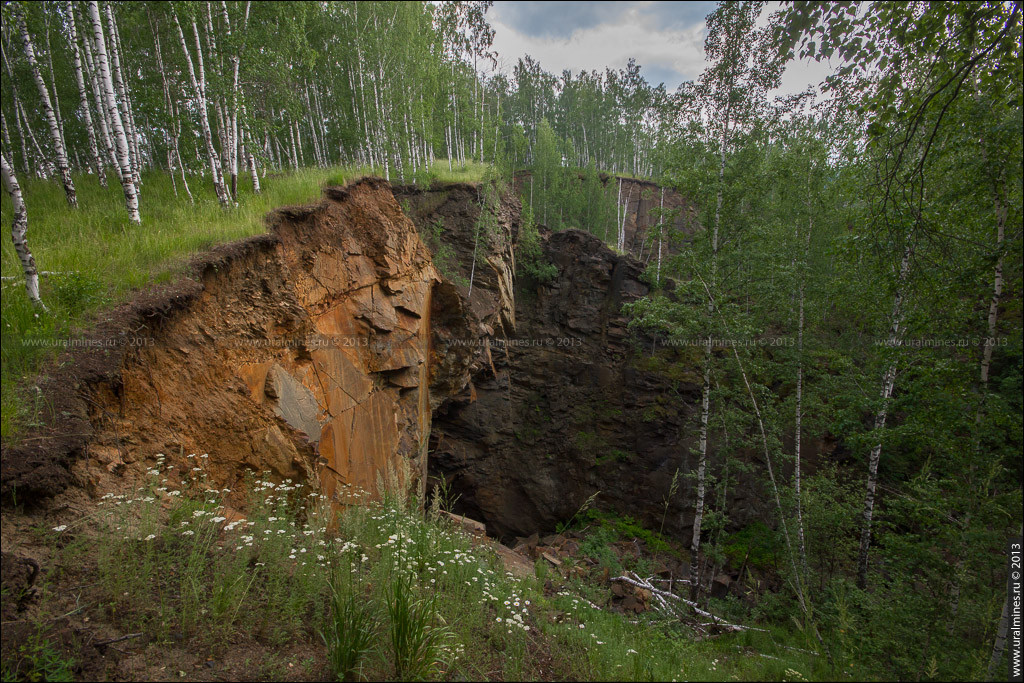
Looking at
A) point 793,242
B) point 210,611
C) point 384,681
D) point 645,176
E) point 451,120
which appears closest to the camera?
point 384,681

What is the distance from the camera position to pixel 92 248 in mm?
5992

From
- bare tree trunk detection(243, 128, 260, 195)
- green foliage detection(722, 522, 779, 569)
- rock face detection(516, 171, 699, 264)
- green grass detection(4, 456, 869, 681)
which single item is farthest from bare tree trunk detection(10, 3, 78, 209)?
rock face detection(516, 171, 699, 264)

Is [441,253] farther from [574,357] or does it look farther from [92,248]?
[92,248]

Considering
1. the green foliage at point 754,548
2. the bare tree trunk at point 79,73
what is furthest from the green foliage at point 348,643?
the green foliage at point 754,548

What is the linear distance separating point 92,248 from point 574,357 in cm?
1445

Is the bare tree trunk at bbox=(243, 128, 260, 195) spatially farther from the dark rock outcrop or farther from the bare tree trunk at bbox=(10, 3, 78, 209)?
the dark rock outcrop

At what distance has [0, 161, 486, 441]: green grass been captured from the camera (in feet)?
13.8

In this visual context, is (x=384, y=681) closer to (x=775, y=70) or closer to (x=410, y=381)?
(x=410, y=381)

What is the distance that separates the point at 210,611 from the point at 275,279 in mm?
5826

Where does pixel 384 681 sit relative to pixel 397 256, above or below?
below

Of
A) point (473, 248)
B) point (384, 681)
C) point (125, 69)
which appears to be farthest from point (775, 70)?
point (125, 69)

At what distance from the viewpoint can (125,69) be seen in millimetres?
14148

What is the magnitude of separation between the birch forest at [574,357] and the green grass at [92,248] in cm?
5

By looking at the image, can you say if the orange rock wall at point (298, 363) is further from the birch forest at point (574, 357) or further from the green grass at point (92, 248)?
the green grass at point (92, 248)
